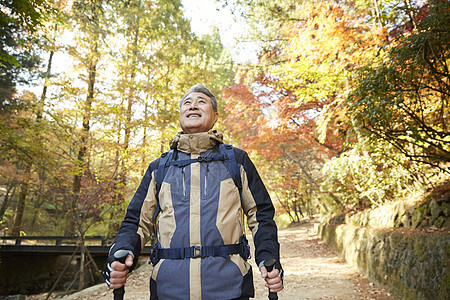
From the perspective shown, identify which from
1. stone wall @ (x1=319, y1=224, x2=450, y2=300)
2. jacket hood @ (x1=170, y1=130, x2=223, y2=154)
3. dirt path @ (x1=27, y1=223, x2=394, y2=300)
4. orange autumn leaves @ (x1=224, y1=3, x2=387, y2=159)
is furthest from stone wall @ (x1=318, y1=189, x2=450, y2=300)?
jacket hood @ (x1=170, y1=130, x2=223, y2=154)

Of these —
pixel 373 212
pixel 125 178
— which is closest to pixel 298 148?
pixel 373 212

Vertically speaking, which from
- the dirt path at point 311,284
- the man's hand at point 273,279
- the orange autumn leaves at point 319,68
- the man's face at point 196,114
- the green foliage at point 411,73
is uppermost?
the orange autumn leaves at point 319,68

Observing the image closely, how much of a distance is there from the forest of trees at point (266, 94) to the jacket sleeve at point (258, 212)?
9.51ft

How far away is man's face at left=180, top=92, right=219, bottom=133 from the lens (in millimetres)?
1970

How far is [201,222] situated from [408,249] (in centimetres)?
413

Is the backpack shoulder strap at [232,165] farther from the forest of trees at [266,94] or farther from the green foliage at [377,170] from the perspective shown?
the green foliage at [377,170]

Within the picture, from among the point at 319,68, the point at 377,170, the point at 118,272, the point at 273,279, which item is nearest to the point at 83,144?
the point at 319,68

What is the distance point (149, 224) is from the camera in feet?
5.87

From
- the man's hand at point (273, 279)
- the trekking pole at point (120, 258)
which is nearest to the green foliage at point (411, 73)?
the man's hand at point (273, 279)

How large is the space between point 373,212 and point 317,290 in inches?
119

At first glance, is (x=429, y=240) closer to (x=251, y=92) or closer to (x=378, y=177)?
(x=378, y=177)

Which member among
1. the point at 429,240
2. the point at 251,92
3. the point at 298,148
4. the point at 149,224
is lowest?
the point at 429,240

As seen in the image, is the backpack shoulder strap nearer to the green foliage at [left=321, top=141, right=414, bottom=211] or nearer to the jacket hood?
the jacket hood

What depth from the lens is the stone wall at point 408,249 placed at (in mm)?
3461
